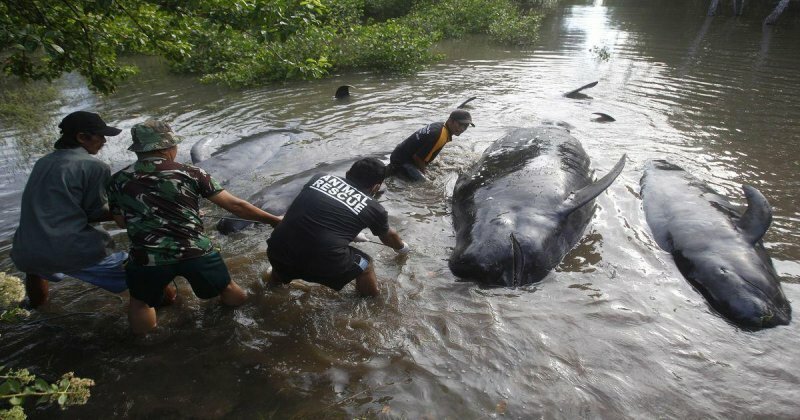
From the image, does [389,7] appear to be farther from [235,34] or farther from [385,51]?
[235,34]

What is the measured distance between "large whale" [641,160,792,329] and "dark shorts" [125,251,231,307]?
4.43 metres

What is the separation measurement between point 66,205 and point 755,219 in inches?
251

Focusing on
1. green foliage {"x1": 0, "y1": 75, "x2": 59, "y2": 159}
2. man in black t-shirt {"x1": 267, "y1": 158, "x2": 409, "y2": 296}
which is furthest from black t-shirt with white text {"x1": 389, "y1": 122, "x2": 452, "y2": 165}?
green foliage {"x1": 0, "y1": 75, "x2": 59, "y2": 159}

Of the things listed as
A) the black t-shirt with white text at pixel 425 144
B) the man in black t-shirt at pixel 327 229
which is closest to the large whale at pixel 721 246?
the black t-shirt with white text at pixel 425 144

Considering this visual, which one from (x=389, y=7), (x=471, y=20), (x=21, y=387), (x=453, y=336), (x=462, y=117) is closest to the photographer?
(x=21, y=387)

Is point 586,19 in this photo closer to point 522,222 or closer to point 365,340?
point 522,222

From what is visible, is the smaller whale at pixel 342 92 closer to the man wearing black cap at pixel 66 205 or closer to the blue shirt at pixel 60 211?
the man wearing black cap at pixel 66 205

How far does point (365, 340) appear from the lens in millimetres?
3666

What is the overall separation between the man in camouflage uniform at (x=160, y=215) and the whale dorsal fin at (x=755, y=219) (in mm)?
4862

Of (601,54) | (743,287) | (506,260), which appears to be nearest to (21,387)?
(506,260)

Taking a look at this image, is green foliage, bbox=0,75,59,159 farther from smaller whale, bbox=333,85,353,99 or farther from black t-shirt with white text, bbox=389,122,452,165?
black t-shirt with white text, bbox=389,122,452,165

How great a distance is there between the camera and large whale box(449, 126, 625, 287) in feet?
14.0

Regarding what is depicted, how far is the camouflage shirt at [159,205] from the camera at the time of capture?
3205mm

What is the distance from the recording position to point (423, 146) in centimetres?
682
